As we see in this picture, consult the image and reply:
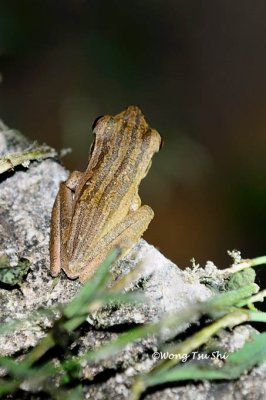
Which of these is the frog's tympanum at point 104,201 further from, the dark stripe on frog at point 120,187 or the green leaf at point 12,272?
the green leaf at point 12,272

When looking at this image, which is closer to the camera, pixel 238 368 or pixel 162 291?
pixel 238 368

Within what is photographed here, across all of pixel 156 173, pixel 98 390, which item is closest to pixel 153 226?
pixel 156 173

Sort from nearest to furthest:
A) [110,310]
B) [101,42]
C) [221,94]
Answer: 1. [110,310]
2. [101,42]
3. [221,94]

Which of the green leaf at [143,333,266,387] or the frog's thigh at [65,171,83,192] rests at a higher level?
the frog's thigh at [65,171,83,192]

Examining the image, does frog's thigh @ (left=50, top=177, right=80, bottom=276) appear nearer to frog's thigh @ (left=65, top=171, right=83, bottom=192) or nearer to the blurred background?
frog's thigh @ (left=65, top=171, right=83, bottom=192)

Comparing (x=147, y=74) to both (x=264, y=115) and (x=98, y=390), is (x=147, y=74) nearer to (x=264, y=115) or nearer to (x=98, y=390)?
(x=264, y=115)

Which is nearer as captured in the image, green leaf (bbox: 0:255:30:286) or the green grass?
the green grass

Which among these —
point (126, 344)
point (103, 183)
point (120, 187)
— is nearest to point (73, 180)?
point (103, 183)

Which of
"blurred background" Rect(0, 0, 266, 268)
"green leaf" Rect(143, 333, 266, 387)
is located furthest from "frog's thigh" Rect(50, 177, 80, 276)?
"blurred background" Rect(0, 0, 266, 268)
